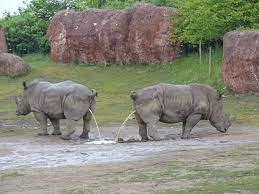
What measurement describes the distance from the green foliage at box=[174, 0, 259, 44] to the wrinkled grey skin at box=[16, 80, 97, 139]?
54.3ft

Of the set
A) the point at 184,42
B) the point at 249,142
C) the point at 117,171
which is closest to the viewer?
the point at 117,171

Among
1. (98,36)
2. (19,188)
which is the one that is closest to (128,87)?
(98,36)

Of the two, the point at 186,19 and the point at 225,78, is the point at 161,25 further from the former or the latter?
the point at 225,78

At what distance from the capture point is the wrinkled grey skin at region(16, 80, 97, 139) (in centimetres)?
2211

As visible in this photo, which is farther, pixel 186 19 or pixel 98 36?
pixel 98 36

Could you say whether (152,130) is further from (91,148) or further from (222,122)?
(91,148)

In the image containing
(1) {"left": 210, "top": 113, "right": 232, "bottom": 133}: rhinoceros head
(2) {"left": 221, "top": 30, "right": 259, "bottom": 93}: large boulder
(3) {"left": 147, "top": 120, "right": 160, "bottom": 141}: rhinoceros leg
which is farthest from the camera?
(2) {"left": 221, "top": 30, "right": 259, "bottom": 93}: large boulder

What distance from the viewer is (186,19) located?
41.4 m

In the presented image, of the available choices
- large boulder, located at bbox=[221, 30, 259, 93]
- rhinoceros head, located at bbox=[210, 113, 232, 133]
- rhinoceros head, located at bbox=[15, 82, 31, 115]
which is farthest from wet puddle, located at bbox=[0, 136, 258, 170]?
large boulder, located at bbox=[221, 30, 259, 93]

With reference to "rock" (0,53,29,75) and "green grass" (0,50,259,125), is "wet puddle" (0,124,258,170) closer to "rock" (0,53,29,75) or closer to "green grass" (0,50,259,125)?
"green grass" (0,50,259,125)

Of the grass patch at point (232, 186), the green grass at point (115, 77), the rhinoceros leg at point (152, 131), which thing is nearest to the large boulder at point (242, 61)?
the green grass at point (115, 77)

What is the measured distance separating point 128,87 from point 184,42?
5501 mm

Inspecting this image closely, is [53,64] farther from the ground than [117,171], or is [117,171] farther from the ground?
[117,171]

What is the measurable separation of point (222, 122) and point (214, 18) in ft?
53.8
